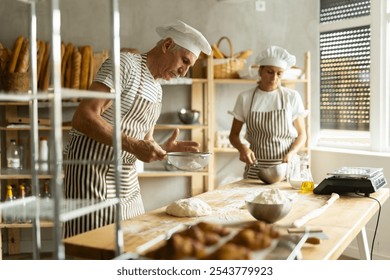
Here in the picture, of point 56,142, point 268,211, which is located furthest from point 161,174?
point 56,142

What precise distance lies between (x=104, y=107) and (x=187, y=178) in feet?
7.06

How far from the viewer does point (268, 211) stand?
1593 mm

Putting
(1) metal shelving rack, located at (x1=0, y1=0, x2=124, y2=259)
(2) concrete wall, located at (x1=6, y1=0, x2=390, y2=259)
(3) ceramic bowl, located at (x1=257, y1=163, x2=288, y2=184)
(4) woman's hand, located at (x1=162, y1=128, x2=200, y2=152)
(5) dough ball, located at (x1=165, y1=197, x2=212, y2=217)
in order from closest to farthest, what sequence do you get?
(1) metal shelving rack, located at (x1=0, y1=0, x2=124, y2=259) < (5) dough ball, located at (x1=165, y1=197, x2=212, y2=217) < (4) woman's hand, located at (x1=162, y1=128, x2=200, y2=152) < (3) ceramic bowl, located at (x1=257, y1=163, x2=288, y2=184) < (2) concrete wall, located at (x1=6, y1=0, x2=390, y2=259)

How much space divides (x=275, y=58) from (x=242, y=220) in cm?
146

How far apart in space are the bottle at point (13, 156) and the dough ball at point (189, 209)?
2051 mm

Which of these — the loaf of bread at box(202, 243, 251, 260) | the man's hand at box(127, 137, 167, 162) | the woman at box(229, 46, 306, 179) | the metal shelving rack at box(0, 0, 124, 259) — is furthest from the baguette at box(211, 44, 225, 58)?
the loaf of bread at box(202, 243, 251, 260)

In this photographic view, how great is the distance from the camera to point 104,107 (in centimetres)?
188

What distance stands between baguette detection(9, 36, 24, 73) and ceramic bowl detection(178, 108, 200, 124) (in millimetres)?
1175

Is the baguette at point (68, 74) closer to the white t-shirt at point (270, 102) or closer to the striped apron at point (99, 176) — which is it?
the white t-shirt at point (270, 102)

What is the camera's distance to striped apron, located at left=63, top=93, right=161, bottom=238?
1.93 metres

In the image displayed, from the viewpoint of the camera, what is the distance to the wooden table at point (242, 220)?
1.39 m

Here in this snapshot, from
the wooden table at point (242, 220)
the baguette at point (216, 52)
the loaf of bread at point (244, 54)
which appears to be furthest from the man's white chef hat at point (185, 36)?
the loaf of bread at point (244, 54)

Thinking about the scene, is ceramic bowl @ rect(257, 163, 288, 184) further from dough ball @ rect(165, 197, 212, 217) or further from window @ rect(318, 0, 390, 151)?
window @ rect(318, 0, 390, 151)
